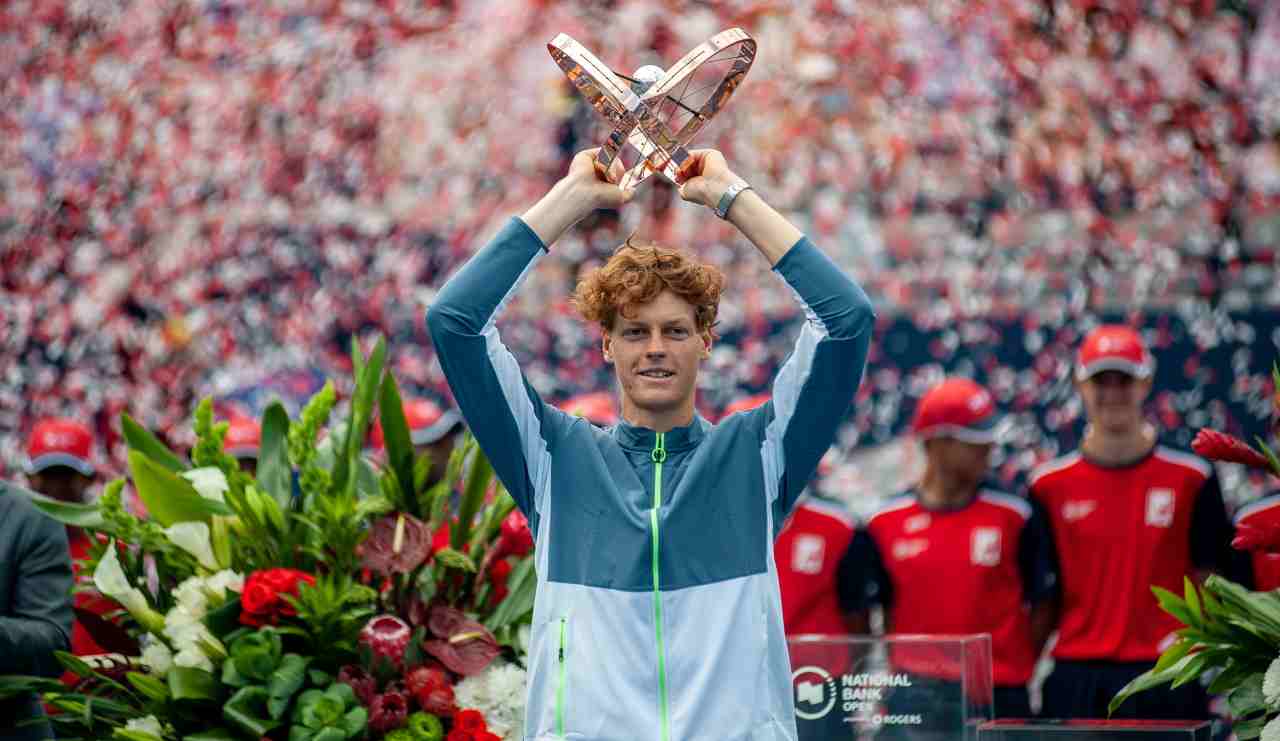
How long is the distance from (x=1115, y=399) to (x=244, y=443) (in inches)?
118

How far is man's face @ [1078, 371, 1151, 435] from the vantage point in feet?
17.3

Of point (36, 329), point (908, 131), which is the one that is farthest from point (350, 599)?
point (36, 329)

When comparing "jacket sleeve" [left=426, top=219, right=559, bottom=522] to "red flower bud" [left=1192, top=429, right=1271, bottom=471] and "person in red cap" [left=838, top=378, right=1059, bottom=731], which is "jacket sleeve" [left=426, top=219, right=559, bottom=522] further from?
"person in red cap" [left=838, top=378, right=1059, bottom=731]

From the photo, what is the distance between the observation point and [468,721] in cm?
333

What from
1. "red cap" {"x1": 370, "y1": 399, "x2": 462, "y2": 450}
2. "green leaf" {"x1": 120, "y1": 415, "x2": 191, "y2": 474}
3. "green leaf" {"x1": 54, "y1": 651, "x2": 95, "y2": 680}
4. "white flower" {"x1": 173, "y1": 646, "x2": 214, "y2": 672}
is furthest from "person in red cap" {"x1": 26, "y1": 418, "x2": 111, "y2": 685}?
"white flower" {"x1": 173, "y1": 646, "x2": 214, "y2": 672}

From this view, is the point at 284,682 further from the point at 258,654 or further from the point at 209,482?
the point at 209,482

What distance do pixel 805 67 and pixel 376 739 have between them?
5.32 meters

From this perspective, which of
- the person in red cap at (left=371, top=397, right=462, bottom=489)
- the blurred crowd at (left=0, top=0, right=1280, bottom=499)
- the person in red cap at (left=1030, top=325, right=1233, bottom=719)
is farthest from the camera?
the blurred crowd at (left=0, top=0, right=1280, bottom=499)

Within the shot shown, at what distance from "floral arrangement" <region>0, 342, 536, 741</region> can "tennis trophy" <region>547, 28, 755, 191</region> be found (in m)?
1.19

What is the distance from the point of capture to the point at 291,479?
369cm

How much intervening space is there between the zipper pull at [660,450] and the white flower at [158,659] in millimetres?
1372

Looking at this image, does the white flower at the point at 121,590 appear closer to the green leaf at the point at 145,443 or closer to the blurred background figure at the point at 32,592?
the blurred background figure at the point at 32,592

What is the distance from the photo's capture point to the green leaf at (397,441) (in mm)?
3635

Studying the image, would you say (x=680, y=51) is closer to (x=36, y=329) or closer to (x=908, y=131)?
(x=908, y=131)
